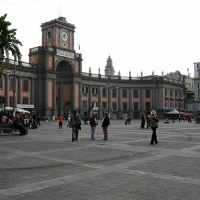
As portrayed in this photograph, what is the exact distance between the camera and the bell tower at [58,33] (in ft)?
184

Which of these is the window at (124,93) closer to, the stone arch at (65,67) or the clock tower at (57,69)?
the clock tower at (57,69)

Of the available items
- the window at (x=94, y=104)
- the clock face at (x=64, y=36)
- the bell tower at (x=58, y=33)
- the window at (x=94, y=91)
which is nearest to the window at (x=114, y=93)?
the window at (x=94, y=91)

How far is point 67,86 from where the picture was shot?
59.6 meters

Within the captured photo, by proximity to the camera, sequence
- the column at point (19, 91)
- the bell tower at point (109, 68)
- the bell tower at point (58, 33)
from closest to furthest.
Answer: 1. the column at point (19, 91)
2. the bell tower at point (58, 33)
3. the bell tower at point (109, 68)

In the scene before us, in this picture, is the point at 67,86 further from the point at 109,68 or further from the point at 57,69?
the point at 109,68

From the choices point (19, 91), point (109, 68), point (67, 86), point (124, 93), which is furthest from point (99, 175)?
point (109, 68)

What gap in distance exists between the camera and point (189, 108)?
313 feet

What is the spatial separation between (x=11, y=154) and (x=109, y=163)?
4.15m

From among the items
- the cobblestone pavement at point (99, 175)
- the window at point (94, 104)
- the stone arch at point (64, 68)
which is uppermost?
the stone arch at point (64, 68)

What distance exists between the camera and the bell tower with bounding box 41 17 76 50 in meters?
56.1

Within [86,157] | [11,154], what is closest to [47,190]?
[86,157]

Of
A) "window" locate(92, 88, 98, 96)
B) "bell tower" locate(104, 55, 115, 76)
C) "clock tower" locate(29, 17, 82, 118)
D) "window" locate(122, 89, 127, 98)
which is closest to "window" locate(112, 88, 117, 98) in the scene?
A: "window" locate(122, 89, 127, 98)

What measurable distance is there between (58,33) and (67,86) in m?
11.5

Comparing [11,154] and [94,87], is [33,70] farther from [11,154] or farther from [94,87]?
[11,154]
